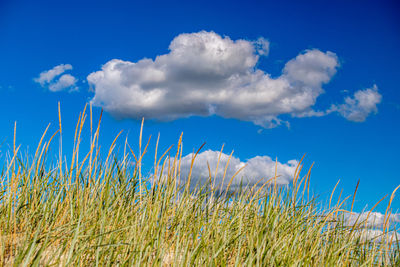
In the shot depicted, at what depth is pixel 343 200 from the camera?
3.32 meters

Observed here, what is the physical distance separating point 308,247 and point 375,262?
3.02 feet

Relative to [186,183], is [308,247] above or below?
below

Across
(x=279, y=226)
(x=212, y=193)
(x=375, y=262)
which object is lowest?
(x=375, y=262)

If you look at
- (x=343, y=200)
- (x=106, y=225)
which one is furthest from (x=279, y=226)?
(x=106, y=225)

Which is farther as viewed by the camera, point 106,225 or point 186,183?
point 186,183

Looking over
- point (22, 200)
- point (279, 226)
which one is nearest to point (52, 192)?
point (22, 200)

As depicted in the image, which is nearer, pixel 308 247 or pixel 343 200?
pixel 308 247

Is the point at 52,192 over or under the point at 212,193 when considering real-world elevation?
under

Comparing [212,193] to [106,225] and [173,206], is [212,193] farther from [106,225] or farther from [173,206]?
[106,225]

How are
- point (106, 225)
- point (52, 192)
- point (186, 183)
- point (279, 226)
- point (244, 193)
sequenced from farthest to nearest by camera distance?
point (244, 193) < point (186, 183) < point (52, 192) < point (279, 226) < point (106, 225)

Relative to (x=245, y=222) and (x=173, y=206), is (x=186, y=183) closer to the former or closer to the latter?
(x=173, y=206)

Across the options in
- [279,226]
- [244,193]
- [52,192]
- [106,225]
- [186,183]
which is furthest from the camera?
[244,193]

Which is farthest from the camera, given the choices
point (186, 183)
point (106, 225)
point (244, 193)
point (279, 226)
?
point (244, 193)

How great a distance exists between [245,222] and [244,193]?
0.44m
